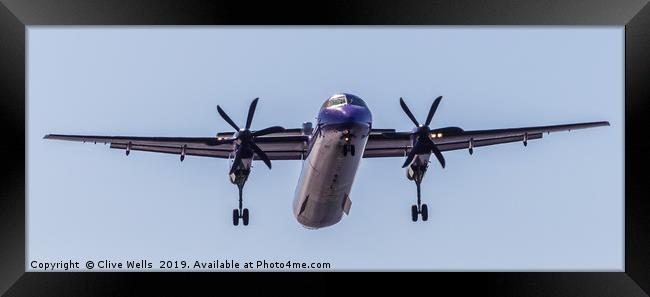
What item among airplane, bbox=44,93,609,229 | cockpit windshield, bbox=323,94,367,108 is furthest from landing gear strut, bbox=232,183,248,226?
cockpit windshield, bbox=323,94,367,108

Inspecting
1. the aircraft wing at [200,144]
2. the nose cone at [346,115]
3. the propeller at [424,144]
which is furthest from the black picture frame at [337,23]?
the aircraft wing at [200,144]

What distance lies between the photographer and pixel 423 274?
53.2 feet

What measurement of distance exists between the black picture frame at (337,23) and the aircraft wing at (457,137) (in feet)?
24.0

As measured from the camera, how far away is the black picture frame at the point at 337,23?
1595 cm

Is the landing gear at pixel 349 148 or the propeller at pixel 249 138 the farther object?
the propeller at pixel 249 138

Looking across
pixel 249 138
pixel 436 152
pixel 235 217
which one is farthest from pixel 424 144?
pixel 235 217

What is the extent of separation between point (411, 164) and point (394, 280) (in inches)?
378

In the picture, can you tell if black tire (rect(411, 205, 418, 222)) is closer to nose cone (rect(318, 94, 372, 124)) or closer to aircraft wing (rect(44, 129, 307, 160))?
aircraft wing (rect(44, 129, 307, 160))

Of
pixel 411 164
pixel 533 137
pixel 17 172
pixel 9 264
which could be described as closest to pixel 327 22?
pixel 17 172

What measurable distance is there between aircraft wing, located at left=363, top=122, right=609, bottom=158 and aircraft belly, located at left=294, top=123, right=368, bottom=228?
2412mm

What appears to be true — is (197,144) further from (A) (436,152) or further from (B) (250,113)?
(A) (436,152)

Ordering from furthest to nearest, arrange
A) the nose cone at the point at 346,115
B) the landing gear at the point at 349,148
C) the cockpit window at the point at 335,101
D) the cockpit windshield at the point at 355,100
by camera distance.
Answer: the cockpit window at the point at 335,101, the cockpit windshield at the point at 355,100, the landing gear at the point at 349,148, the nose cone at the point at 346,115

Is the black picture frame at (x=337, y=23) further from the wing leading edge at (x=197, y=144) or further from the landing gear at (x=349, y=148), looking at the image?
the wing leading edge at (x=197, y=144)

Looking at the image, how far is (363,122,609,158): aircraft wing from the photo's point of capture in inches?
954
